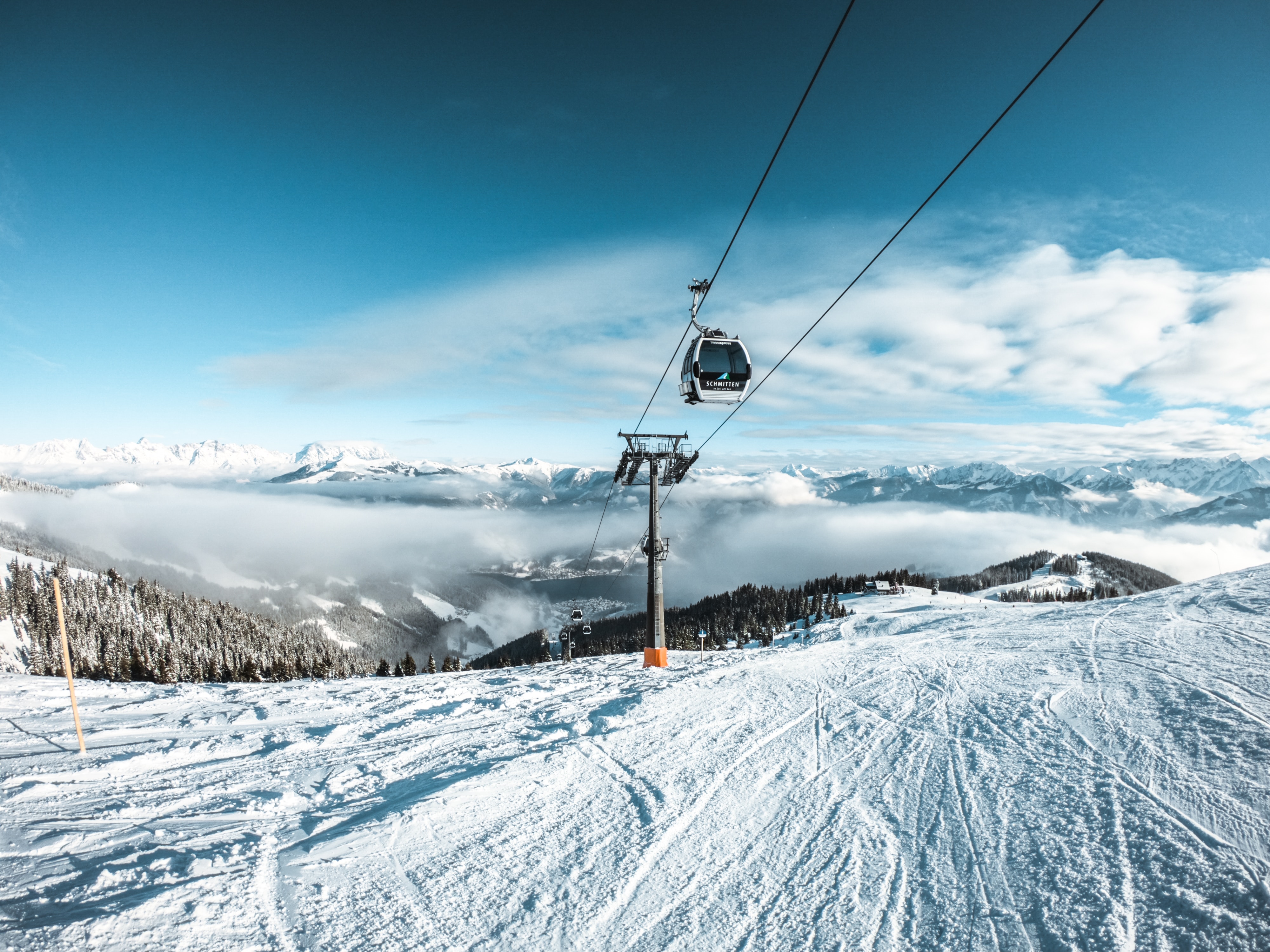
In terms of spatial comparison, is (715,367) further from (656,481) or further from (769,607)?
(769,607)

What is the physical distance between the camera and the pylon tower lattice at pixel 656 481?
2133 cm

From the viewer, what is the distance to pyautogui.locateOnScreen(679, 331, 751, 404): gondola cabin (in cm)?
1209

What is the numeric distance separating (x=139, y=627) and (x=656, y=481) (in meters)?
142

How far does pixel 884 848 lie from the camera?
19.9 feet

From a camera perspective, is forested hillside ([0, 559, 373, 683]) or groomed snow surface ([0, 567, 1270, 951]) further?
forested hillside ([0, 559, 373, 683])

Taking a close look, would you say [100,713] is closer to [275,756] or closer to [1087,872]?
[275,756]

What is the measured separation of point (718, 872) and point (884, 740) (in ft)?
15.9

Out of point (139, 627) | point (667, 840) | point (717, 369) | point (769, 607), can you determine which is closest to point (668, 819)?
point (667, 840)

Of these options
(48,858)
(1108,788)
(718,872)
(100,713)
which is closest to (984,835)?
(1108,788)

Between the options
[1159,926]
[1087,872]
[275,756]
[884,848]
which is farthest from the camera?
[275,756]

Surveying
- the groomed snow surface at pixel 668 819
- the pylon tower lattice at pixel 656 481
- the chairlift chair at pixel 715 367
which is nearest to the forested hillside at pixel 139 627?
the pylon tower lattice at pixel 656 481

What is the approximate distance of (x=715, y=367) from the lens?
12148mm

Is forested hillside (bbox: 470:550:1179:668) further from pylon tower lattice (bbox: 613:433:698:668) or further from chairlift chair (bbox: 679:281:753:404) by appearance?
chairlift chair (bbox: 679:281:753:404)

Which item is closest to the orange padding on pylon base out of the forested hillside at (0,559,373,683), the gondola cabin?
the gondola cabin
